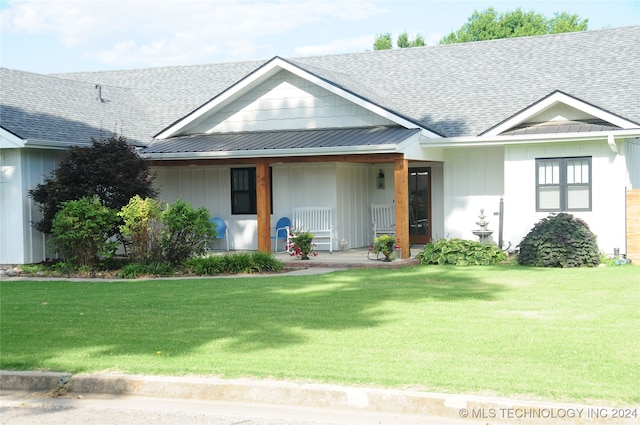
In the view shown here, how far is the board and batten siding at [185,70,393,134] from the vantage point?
66.1 feet

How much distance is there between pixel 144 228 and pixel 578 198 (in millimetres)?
9684

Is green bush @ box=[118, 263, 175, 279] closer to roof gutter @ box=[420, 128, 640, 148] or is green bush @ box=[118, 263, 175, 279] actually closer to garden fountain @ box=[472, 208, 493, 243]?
roof gutter @ box=[420, 128, 640, 148]

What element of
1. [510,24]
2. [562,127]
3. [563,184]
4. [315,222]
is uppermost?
[510,24]

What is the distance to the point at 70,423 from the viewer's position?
6.71m

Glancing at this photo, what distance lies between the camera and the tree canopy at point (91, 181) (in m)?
17.1

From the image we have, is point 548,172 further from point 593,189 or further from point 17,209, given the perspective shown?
point 17,209

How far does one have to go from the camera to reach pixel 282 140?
19641 millimetres

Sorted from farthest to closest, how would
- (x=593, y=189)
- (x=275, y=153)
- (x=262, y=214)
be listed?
1. (x=262, y=214)
2. (x=275, y=153)
3. (x=593, y=189)

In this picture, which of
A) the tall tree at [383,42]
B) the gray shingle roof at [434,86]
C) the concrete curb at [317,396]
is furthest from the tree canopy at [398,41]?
the concrete curb at [317,396]

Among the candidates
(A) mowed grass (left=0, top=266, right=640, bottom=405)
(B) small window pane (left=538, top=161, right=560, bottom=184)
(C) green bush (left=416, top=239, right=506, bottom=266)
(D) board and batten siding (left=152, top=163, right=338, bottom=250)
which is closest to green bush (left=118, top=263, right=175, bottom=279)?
(A) mowed grass (left=0, top=266, right=640, bottom=405)

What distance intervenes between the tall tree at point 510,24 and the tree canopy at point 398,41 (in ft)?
17.1

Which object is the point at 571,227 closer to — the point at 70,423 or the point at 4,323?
the point at 4,323

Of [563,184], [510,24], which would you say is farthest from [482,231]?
[510,24]

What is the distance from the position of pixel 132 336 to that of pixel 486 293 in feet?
18.9
